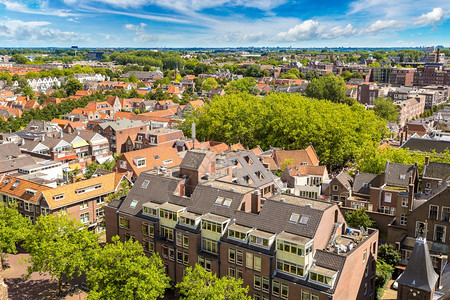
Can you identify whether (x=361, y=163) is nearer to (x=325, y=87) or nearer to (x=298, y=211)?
(x=298, y=211)

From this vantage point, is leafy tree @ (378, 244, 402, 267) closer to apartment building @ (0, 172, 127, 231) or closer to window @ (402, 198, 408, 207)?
window @ (402, 198, 408, 207)

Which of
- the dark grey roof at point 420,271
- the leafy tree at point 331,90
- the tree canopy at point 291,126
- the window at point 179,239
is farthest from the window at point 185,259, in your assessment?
the leafy tree at point 331,90

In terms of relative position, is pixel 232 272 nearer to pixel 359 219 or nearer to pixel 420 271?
pixel 420 271

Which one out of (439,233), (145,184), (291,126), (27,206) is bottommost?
(439,233)

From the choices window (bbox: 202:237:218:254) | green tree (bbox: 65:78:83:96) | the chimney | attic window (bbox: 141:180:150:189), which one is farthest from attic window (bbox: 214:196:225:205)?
green tree (bbox: 65:78:83:96)

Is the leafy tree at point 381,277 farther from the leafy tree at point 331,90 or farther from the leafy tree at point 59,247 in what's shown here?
the leafy tree at point 331,90

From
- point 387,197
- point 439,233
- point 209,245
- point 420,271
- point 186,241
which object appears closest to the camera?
point 420,271

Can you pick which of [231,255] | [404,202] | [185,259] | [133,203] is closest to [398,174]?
[404,202]
